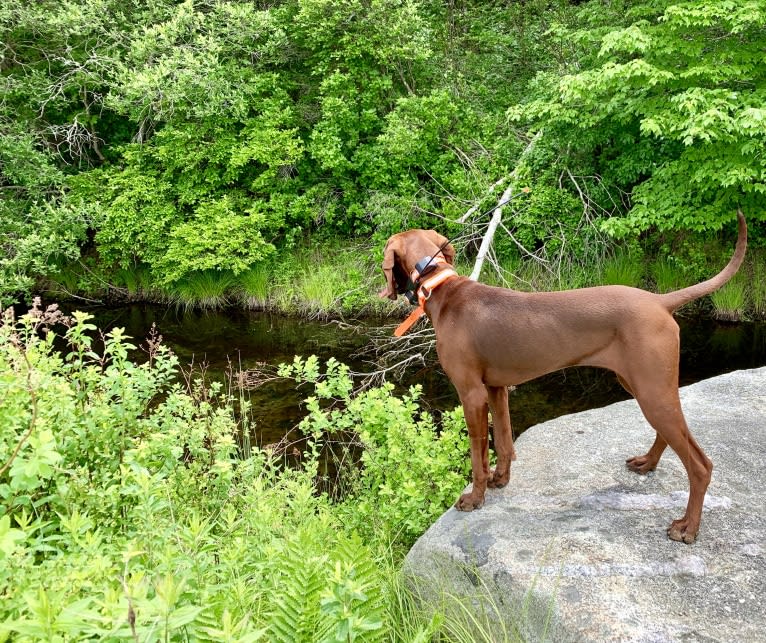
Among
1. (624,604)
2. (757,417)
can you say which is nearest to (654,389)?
(624,604)

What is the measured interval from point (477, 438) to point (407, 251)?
114 centimetres

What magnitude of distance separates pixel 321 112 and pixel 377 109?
1179 millimetres

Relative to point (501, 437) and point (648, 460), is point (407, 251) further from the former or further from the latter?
point (648, 460)

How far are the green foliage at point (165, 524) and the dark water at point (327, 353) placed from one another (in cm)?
249

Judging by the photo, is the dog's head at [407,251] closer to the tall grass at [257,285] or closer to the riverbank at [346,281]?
the riverbank at [346,281]

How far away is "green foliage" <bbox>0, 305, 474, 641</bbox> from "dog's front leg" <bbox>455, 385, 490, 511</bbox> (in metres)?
0.46

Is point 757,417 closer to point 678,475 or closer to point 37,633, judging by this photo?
point 678,475

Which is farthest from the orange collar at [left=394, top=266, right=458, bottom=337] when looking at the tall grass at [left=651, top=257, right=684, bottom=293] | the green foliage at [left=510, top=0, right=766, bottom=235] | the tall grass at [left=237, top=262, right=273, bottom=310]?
the tall grass at [left=237, top=262, right=273, bottom=310]

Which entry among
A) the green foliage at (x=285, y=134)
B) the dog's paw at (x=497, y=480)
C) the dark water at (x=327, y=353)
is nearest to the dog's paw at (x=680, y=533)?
the dog's paw at (x=497, y=480)

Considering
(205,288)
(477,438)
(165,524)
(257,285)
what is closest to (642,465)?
→ (477,438)

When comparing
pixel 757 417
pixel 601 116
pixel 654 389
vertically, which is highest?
pixel 601 116

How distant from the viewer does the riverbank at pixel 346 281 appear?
32.4ft

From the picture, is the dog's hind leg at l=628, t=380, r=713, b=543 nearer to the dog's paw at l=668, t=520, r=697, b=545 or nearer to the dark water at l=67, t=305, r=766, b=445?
the dog's paw at l=668, t=520, r=697, b=545

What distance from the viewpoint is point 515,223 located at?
9.98 metres
